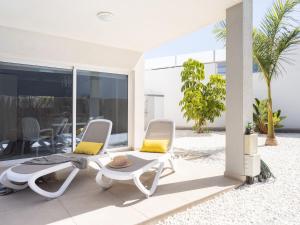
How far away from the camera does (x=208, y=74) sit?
14.4 meters

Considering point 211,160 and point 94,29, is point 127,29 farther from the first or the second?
point 211,160

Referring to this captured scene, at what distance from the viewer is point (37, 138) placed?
6.42 meters

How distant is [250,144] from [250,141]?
60mm

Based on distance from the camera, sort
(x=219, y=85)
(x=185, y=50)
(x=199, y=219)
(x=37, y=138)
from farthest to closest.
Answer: (x=185, y=50) < (x=219, y=85) < (x=37, y=138) < (x=199, y=219)

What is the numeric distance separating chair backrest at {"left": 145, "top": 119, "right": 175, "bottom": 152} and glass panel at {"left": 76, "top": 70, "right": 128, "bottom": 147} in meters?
2.35

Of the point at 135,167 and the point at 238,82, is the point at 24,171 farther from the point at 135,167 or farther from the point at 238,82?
the point at 238,82

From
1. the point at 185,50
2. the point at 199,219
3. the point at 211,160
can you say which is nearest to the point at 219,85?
the point at 185,50

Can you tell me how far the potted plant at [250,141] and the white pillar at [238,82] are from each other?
8 cm

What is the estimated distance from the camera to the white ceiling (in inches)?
177

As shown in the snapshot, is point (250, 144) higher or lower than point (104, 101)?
lower

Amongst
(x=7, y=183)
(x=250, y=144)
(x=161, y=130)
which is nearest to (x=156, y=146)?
(x=161, y=130)

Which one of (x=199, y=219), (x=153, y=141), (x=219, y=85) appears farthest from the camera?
(x=219, y=85)

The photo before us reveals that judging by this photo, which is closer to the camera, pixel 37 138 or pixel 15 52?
pixel 15 52

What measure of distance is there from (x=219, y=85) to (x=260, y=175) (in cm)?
829
